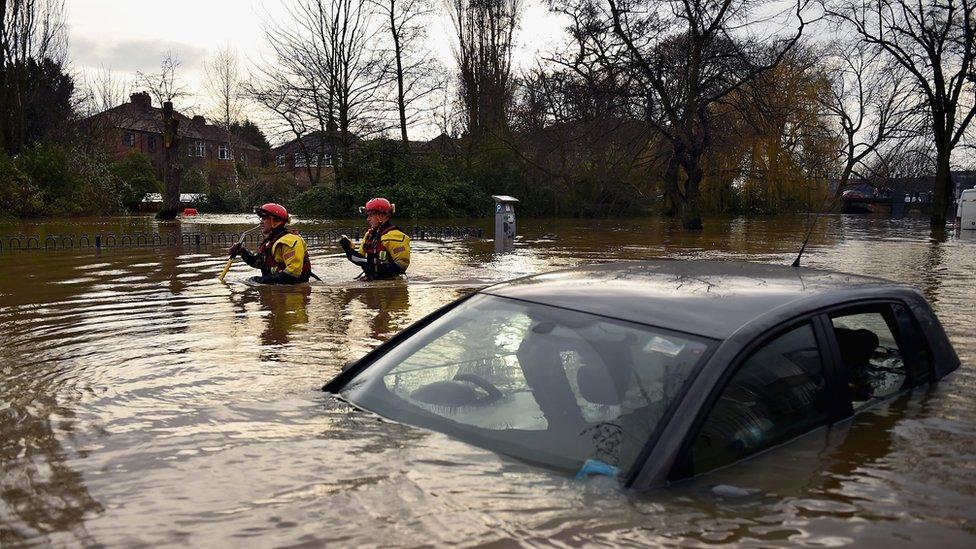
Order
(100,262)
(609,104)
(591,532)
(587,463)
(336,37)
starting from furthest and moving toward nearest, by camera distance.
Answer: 1. (336,37)
2. (609,104)
3. (100,262)
4. (587,463)
5. (591,532)

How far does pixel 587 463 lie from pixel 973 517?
1463mm

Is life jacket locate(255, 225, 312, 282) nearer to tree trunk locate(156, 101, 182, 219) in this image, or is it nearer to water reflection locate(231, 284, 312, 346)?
water reflection locate(231, 284, 312, 346)

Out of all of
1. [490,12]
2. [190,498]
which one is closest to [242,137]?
[490,12]

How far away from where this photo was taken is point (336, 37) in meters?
37.3

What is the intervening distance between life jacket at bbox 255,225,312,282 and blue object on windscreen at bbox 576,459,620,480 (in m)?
8.89

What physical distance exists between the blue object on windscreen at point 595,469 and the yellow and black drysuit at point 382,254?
9231 mm

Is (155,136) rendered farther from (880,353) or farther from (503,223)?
(880,353)

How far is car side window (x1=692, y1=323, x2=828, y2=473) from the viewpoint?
325cm

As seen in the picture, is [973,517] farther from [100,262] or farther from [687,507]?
[100,262]

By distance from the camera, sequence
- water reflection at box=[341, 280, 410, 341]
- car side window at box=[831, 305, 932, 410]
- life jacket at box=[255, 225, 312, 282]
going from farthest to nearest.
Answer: life jacket at box=[255, 225, 312, 282] < water reflection at box=[341, 280, 410, 341] < car side window at box=[831, 305, 932, 410]

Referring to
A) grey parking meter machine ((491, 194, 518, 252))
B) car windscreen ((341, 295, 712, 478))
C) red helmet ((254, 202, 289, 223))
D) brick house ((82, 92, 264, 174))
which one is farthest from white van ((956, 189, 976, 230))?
brick house ((82, 92, 264, 174))

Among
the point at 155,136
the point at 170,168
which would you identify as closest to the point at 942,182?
the point at 170,168

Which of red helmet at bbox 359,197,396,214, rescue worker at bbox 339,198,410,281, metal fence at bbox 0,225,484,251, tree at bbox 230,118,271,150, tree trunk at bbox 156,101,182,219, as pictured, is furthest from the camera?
tree at bbox 230,118,271,150

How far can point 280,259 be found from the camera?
11.7 meters
